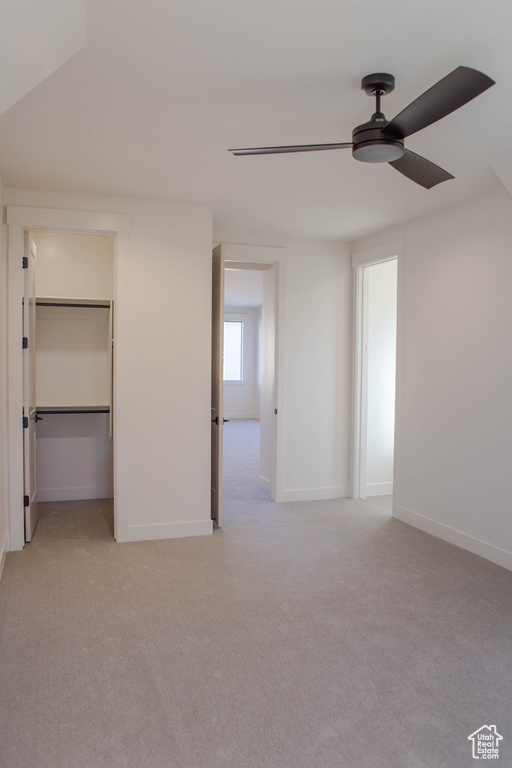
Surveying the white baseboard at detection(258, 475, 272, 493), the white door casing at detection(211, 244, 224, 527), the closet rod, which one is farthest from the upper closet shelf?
the white baseboard at detection(258, 475, 272, 493)

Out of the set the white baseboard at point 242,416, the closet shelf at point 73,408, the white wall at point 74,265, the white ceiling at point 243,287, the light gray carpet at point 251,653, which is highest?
the white ceiling at point 243,287

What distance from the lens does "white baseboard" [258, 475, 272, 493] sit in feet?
17.9

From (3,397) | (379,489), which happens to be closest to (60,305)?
(3,397)

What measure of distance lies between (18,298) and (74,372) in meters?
1.40

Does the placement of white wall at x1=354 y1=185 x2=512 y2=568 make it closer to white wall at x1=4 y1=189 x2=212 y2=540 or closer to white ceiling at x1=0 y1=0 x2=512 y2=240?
white ceiling at x1=0 y1=0 x2=512 y2=240

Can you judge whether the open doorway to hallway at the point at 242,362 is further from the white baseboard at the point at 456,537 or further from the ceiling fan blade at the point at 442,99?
the ceiling fan blade at the point at 442,99

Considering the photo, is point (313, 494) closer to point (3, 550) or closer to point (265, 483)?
point (265, 483)

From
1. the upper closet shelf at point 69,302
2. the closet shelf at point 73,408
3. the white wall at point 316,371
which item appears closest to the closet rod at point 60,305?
the upper closet shelf at point 69,302

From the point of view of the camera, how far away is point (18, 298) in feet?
12.5

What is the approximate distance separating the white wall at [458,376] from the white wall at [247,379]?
747 centimetres

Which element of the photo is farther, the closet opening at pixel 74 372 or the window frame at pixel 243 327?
the window frame at pixel 243 327

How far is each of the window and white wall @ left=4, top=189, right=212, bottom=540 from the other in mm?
7850

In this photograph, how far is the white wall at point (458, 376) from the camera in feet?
11.7

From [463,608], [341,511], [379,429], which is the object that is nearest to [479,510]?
[463,608]
